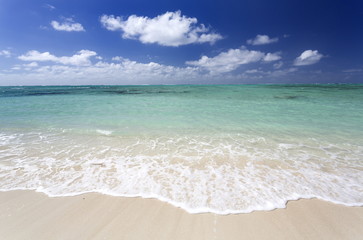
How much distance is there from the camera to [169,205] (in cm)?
310

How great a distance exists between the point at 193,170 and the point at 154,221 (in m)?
1.87

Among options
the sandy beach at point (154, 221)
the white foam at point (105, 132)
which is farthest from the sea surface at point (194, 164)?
the sandy beach at point (154, 221)

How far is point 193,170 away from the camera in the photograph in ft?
14.5

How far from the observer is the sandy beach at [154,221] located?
8.15 ft

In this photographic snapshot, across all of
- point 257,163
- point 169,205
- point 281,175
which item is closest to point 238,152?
point 257,163

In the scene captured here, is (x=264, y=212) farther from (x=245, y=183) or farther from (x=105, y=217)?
(x=105, y=217)

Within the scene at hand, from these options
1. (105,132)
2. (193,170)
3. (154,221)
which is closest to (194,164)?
(193,170)

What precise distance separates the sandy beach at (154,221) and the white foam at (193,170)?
211mm

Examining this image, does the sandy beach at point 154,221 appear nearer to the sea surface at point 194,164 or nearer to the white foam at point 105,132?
the sea surface at point 194,164

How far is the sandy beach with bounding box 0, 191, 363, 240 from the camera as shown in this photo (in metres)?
2.48

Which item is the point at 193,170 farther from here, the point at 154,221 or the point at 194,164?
the point at 154,221

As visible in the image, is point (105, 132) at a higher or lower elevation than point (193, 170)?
higher

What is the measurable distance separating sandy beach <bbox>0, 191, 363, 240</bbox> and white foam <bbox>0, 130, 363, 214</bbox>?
8.3 inches

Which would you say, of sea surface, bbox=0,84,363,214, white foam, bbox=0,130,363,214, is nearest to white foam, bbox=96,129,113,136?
sea surface, bbox=0,84,363,214
